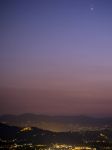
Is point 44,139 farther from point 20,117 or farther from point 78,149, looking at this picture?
point 20,117

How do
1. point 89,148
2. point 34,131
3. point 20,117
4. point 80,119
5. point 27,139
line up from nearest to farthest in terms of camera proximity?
point 89,148, point 27,139, point 34,131, point 20,117, point 80,119

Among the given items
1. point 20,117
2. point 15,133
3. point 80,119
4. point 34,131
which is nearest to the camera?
point 15,133

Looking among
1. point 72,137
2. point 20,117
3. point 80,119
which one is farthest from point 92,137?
point 80,119

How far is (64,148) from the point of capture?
4106 cm

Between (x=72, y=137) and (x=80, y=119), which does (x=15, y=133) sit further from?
(x=80, y=119)

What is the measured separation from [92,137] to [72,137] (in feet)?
16.4

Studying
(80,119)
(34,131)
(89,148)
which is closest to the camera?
(89,148)

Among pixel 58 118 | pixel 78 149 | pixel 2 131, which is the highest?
pixel 58 118

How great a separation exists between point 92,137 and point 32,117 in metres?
60.6

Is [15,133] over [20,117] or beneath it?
beneath

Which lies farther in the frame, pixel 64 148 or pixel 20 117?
pixel 20 117

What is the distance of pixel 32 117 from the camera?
115812mm

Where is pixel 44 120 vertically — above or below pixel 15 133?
above

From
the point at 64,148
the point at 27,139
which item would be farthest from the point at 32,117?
the point at 64,148
